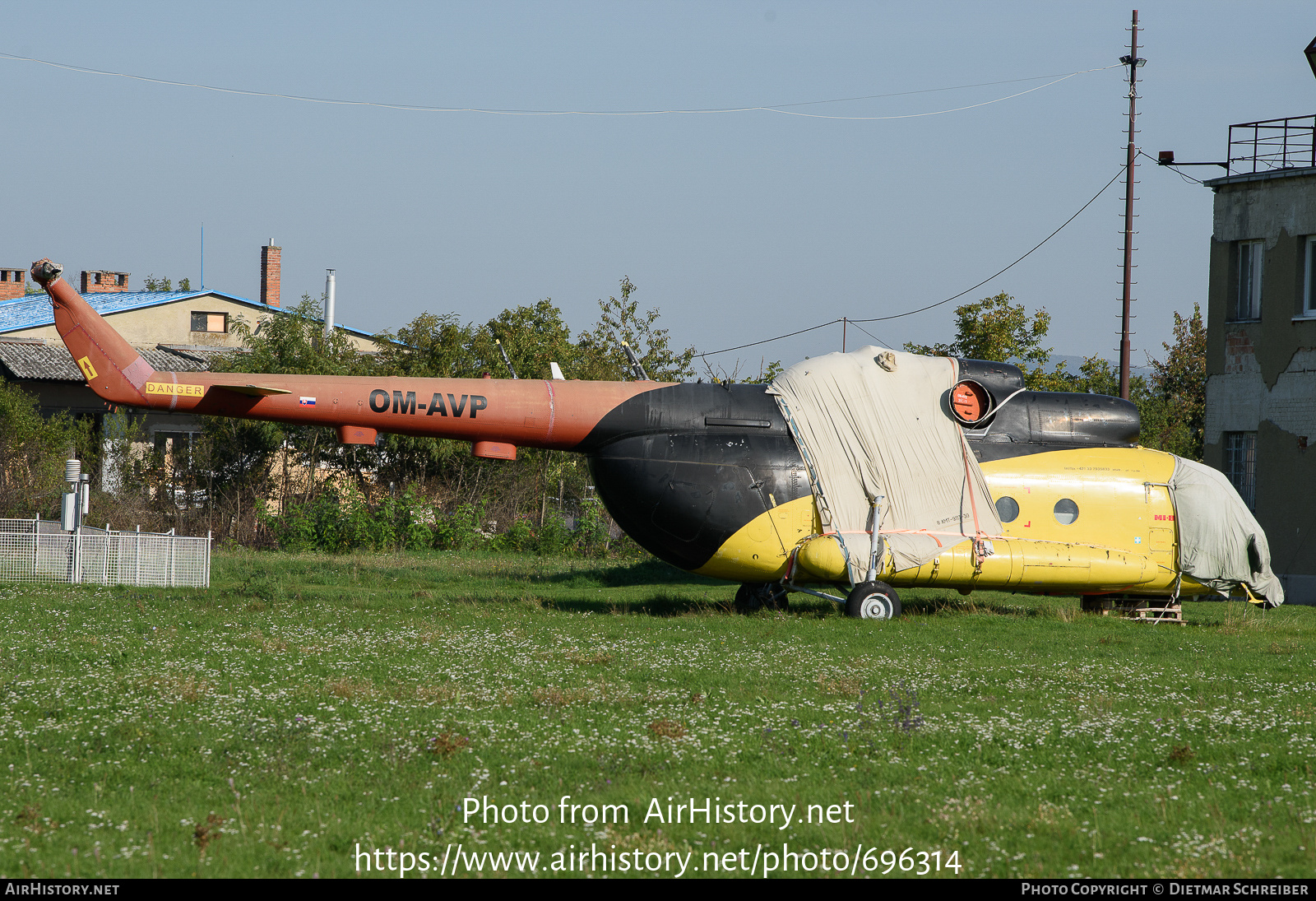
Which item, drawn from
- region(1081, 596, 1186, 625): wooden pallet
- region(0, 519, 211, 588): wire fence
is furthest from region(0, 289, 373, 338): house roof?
region(1081, 596, 1186, 625): wooden pallet

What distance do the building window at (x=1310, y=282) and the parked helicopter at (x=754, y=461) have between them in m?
11.4

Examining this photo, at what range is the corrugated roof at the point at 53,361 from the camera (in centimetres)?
3903

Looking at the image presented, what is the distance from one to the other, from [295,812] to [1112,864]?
4757 millimetres

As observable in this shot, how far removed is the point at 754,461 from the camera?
56.6 ft

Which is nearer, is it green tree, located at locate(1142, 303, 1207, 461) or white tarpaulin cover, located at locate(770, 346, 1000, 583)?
white tarpaulin cover, located at locate(770, 346, 1000, 583)

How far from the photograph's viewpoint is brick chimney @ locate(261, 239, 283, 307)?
5969 centimetres

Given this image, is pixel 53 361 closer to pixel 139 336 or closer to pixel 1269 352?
pixel 139 336

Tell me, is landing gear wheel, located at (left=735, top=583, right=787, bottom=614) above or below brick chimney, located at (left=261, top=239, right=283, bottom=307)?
below

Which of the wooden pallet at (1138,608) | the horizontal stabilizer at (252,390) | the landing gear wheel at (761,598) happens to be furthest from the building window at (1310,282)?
the horizontal stabilizer at (252,390)

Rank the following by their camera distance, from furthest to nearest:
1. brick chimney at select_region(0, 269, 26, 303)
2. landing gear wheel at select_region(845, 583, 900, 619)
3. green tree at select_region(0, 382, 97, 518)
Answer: brick chimney at select_region(0, 269, 26, 303), green tree at select_region(0, 382, 97, 518), landing gear wheel at select_region(845, 583, 900, 619)

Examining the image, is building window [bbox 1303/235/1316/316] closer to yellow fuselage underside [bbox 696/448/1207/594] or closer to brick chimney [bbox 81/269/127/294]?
yellow fuselage underside [bbox 696/448/1207/594]

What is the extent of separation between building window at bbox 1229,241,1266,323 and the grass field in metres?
13.6

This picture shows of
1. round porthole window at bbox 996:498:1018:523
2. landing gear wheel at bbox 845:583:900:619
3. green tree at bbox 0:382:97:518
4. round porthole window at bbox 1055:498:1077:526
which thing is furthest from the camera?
green tree at bbox 0:382:97:518

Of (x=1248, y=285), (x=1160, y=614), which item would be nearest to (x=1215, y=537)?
(x=1160, y=614)
